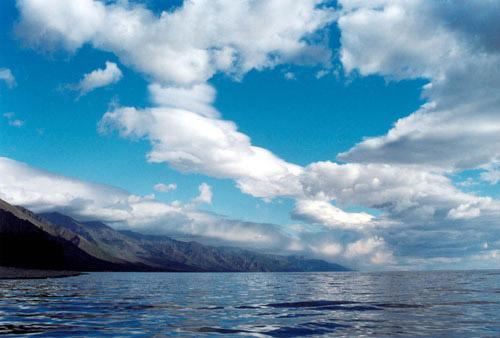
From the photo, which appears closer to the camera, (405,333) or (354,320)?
(405,333)

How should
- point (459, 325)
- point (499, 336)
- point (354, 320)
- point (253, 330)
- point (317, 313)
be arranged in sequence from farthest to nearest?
point (317, 313), point (354, 320), point (459, 325), point (253, 330), point (499, 336)

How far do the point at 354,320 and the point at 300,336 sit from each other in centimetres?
924

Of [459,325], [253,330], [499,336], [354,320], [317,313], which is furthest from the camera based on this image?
[317,313]

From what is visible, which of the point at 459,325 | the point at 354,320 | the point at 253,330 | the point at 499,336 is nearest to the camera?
the point at 499,336

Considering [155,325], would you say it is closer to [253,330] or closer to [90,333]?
[90,333]

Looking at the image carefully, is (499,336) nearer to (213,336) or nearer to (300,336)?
(300,336)

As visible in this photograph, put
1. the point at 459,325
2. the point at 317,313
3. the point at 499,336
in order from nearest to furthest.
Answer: the point at 499,336 < the point at 459,325 < the point at 317,313

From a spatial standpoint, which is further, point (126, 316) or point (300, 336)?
point (126, 316)

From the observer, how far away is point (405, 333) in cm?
2581

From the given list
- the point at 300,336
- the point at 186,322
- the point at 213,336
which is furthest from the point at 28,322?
the point at 300,336

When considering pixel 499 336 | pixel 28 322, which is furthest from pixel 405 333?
pixel 28 322

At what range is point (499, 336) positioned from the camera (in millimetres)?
24500

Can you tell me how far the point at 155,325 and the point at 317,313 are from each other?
1548 cm

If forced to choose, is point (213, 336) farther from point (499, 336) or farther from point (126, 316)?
point (499, 336)
